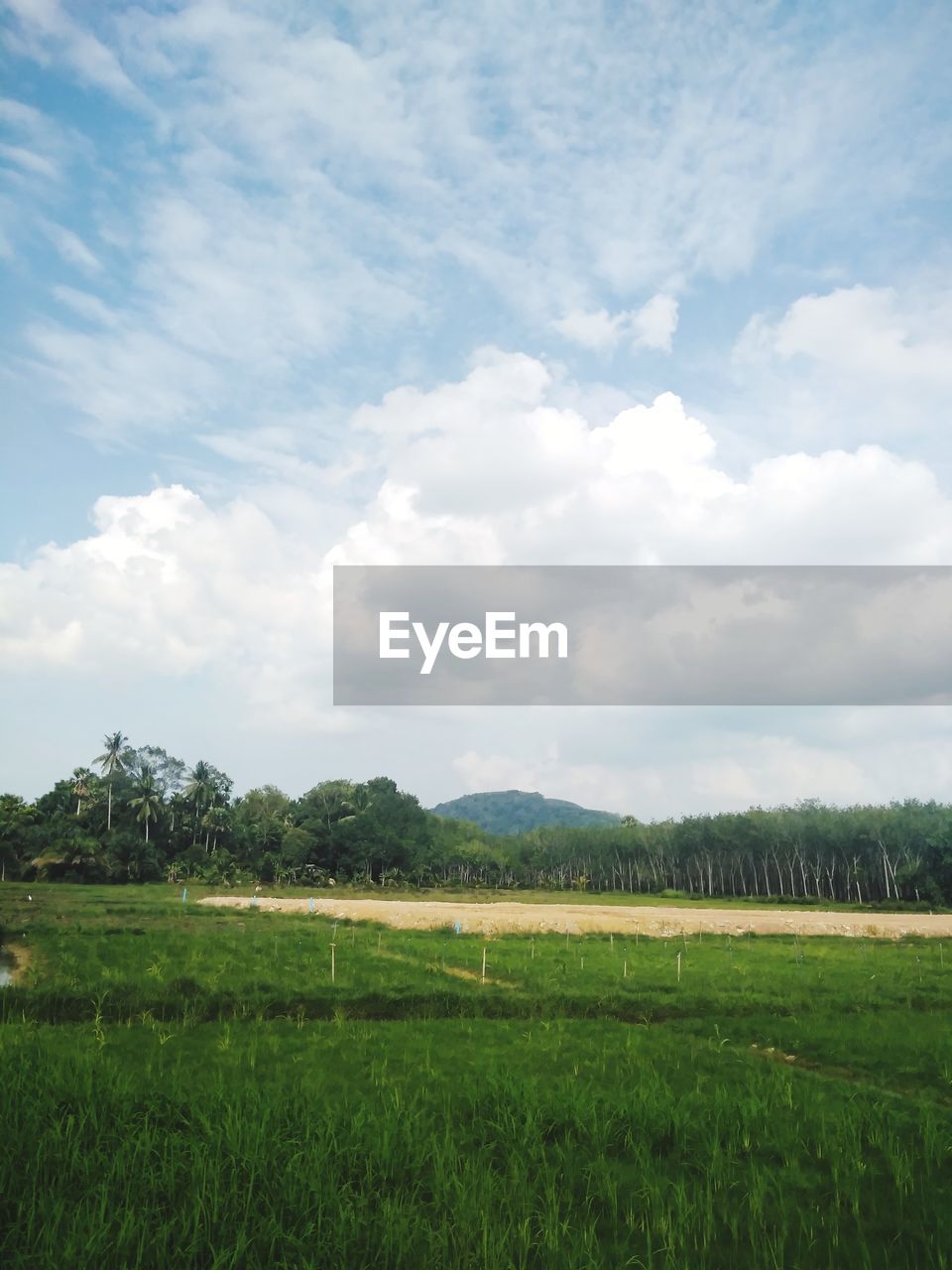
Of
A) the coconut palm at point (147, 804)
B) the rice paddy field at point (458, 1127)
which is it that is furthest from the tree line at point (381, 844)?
the rice paddy field at point (458, 1127)

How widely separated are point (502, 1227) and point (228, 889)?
3113 inches

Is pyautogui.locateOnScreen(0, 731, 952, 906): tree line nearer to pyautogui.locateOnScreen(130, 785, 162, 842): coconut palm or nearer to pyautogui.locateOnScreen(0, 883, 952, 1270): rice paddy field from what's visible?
pyautogui.locateOnScreen(130, 785, 162, 842): coconut palm

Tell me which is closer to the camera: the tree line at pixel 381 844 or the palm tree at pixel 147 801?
the tree line at pixel 381 844

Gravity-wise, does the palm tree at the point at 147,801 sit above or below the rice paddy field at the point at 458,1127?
above

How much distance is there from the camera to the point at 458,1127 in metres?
10.2

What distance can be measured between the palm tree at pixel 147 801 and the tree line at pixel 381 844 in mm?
173

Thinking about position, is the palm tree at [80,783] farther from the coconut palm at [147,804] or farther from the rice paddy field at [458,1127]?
the rice paddy field at [458,1127]

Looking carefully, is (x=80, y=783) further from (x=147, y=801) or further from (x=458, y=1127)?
(x=458, y=1127)

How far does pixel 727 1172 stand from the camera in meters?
9.08

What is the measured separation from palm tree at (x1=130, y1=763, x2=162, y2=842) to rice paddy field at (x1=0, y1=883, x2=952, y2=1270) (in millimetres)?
76804

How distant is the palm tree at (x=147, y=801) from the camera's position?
303ft

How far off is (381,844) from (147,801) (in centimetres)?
2912

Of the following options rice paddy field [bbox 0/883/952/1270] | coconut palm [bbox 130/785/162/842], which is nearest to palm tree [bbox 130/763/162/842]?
coconut palm [bbox 130/785/162/842]

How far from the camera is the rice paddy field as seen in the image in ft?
23.6
